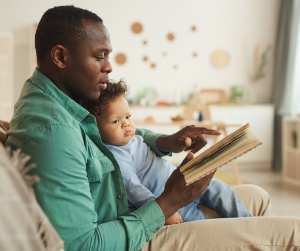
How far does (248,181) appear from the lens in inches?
168

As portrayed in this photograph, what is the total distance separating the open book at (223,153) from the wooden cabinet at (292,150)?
3788mm

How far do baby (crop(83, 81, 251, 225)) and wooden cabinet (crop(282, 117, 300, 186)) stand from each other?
11.0 ft

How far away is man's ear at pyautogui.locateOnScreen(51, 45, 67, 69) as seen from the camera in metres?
0.88

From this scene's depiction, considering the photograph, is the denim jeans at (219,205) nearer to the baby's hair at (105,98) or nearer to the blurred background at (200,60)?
the baby's hair at (105,98)

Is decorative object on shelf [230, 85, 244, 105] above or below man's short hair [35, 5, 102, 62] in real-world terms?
below

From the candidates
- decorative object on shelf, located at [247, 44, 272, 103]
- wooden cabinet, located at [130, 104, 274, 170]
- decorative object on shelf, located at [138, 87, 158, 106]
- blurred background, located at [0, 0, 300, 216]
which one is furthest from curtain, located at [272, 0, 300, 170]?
decorative object on shelf, located at [138, 87, 158, 106]

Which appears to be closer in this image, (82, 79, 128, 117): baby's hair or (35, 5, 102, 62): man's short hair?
(35, 5, 102, 62): man's short hair

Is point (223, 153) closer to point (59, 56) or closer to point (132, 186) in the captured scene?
point (132, 186)

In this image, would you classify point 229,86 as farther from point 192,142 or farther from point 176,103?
point 192,142

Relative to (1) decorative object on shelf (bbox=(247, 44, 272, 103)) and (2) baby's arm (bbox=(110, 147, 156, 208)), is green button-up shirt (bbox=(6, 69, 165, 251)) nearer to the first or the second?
(2) baby's arm (bbox=(110, 147, 156, 208))

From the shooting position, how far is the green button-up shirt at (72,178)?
696 mm

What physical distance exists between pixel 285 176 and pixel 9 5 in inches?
188

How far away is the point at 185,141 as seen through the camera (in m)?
1.11

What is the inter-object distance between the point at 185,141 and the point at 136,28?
4503 millimetres
